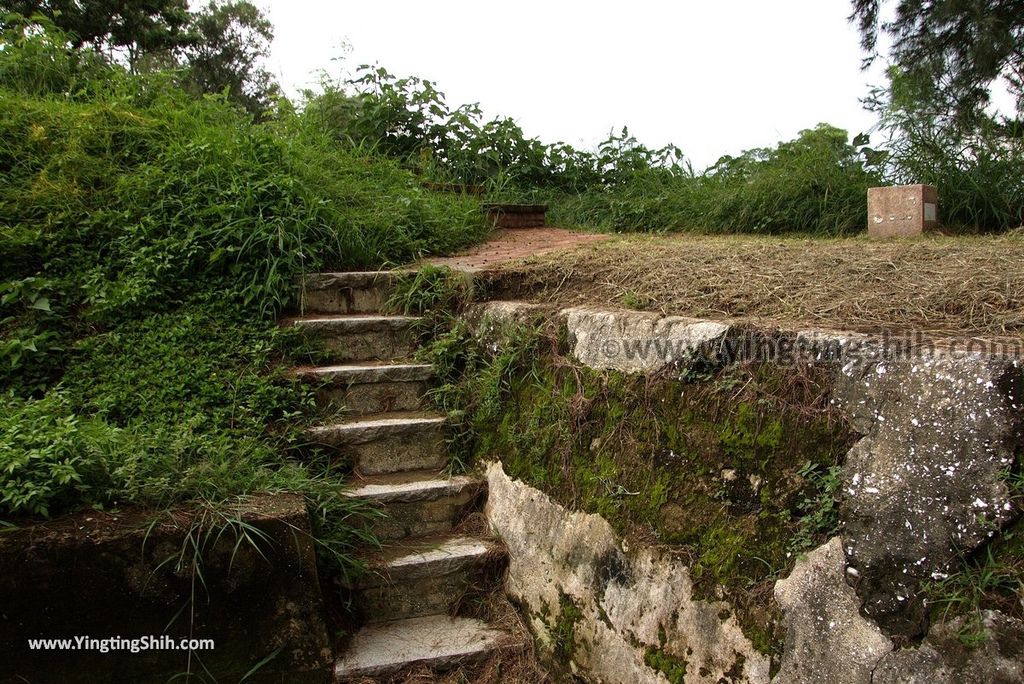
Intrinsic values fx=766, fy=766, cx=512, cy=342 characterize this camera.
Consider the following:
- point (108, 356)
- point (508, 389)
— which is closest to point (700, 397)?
point (508, 389)

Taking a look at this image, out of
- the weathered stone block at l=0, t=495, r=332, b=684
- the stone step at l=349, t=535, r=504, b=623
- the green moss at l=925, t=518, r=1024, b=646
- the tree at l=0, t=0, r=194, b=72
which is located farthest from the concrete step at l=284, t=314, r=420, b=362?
the tree at l=0, t=0, r=194, b=72

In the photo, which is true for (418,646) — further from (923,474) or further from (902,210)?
(902,210)

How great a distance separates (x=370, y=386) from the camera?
3629 mm

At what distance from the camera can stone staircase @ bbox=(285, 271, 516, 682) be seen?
2834 mm

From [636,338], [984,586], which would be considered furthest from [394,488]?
[984,586]

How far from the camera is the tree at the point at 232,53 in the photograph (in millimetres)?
17188

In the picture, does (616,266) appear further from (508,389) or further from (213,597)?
(213,597)

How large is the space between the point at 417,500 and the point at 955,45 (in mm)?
5089

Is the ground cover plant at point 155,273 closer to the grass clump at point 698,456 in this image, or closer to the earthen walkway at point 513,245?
the earthen walkway at point 513,245

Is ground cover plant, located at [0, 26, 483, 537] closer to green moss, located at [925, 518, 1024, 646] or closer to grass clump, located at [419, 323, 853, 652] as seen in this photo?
grass clump, located at [419, 323, 853, 652]

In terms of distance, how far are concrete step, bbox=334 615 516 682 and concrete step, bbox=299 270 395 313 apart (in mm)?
1755

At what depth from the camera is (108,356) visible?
3.43m

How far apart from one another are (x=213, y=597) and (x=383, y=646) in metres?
0.67

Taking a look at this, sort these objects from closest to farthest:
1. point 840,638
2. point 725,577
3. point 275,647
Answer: point 840,638 → point 725,577 → point 275,647
